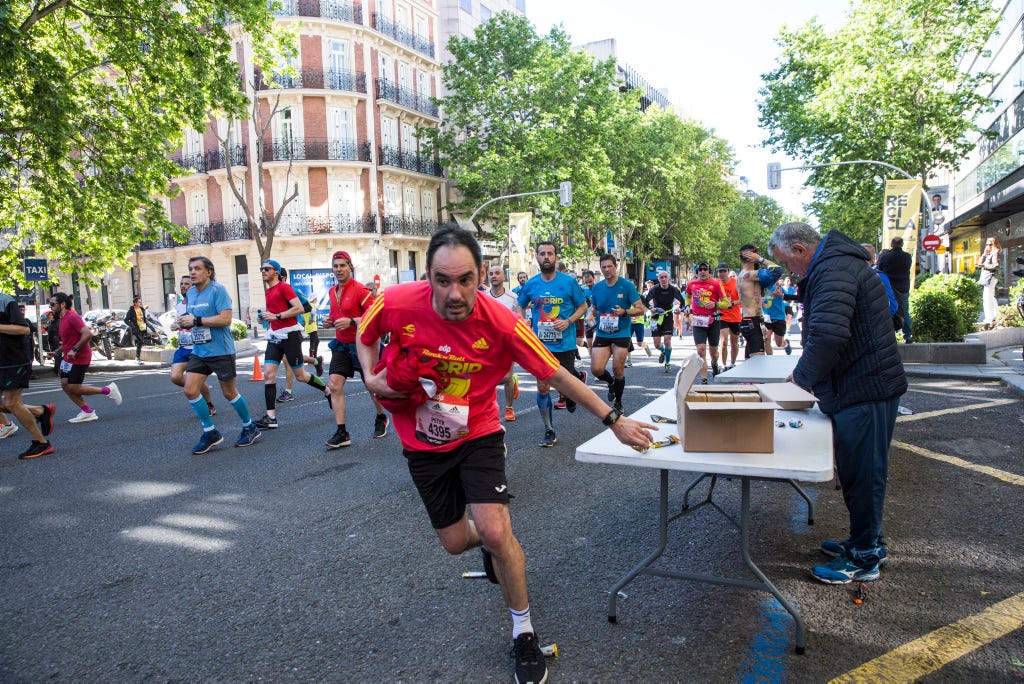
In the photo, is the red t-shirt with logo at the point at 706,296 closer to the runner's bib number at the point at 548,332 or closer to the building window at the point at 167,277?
the runner's bib number at the point at 548,332

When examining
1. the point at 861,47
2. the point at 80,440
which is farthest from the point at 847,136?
the point at 80,440

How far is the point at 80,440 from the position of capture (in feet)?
30.5

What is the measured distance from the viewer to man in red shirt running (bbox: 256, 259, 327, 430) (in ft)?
29.4

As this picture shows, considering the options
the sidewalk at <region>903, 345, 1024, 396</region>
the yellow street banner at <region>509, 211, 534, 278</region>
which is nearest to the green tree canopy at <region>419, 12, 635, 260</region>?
the yellow street banner at <region>509, 211, 534, 278</region>

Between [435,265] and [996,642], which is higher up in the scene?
[435,265]

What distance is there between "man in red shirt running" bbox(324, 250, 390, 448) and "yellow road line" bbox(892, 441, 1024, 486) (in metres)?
5.36

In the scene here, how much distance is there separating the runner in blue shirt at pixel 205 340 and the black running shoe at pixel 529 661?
5875 millimetres

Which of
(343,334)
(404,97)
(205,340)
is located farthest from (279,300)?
(404,97)

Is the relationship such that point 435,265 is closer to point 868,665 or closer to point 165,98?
point 868,665

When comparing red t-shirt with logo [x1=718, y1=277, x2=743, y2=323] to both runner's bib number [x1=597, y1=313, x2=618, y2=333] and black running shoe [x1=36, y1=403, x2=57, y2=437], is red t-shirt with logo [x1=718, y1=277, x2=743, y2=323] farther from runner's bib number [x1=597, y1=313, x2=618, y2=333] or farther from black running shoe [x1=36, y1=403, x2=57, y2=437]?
black running shoe [x1=36, y1=403, x2=57, y2=437]

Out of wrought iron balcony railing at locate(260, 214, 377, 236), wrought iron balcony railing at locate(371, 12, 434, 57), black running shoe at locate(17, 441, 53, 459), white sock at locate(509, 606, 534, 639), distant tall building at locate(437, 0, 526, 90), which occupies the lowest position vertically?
black running shoe at locate(17, 441, 53, 459)

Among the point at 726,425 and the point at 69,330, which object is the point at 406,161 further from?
the point at 726,425

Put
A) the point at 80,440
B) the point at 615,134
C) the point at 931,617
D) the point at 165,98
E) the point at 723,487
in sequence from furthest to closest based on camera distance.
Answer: the point at 615,134, the point at 165,98, the point at 80,440, the point at 723,487, the point at 931,617

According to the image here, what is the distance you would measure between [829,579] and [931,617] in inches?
19.7
